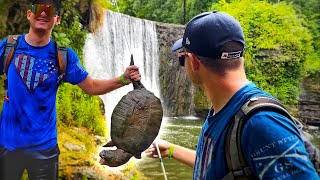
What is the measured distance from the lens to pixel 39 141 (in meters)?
2.51

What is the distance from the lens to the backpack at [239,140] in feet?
3.74

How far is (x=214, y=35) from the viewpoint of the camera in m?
1.35

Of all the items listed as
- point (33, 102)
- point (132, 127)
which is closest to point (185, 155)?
point (132, 127)

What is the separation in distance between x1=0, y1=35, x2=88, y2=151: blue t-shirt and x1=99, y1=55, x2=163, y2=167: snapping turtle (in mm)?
520

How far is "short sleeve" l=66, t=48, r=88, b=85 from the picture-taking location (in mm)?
2666

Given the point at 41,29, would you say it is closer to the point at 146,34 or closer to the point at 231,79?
the point at 231,79

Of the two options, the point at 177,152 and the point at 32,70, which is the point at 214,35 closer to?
the point at 177,152

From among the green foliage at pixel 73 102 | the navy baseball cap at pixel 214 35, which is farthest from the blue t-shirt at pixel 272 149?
the green foliage at pixel 73 102

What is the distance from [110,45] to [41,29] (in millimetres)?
11332

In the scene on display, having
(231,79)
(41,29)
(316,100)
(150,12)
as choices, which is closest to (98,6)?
(41,29)

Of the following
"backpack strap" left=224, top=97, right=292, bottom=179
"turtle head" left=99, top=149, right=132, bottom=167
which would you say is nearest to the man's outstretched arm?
"turtle head" left=99, top=149, right=132, bottom=167

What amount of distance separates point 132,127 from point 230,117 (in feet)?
3.42

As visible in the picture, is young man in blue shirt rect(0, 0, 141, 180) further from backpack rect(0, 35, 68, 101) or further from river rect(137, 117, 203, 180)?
river rect(137, 117, 203, 180)

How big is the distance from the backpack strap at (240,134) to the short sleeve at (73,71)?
1.69 meters
